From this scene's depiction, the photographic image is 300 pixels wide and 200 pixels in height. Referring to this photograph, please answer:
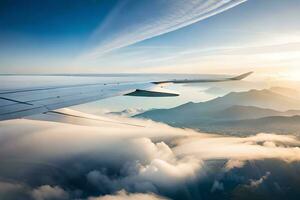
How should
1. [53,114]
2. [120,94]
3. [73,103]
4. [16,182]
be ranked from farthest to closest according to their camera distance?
[16,182], [120,94], [53,114], [73,103]

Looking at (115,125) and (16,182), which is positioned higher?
(115,125)

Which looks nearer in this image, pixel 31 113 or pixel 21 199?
pixel 31 113

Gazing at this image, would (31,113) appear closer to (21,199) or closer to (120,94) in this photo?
(120,94)

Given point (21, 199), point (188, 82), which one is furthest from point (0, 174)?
point (188, 82)

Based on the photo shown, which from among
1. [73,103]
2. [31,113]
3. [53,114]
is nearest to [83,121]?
[53,114]

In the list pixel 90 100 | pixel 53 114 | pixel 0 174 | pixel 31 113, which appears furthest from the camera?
pixel 0 174

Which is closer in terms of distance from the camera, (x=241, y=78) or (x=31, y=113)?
(x=31, y=113)

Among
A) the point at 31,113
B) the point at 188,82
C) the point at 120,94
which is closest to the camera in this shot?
the point at 31,113

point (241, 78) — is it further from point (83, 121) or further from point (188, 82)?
point (83, 121)

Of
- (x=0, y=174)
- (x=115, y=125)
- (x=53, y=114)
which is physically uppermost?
(x=53, y=114)

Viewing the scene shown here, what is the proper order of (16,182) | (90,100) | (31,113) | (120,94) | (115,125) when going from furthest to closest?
1. (16,182)
2. (115,125)
3. (120,94)
4. (90,100)
5. (31,113)
